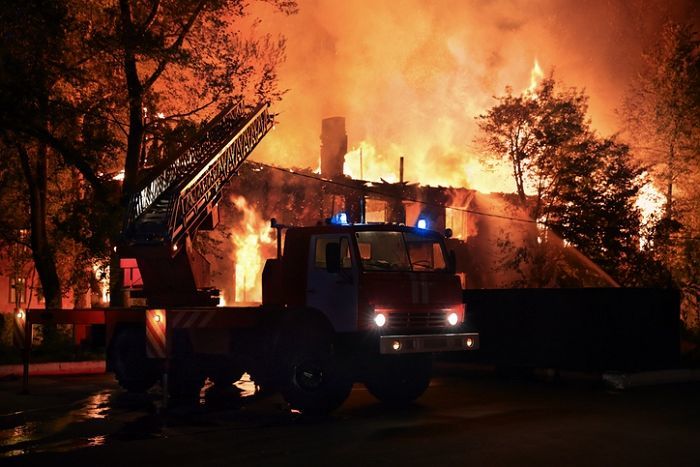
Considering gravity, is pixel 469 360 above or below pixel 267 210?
below

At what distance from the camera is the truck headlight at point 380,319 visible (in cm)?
1281

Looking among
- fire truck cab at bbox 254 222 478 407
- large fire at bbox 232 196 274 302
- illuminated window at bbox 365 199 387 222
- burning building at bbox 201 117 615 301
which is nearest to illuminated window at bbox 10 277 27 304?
burning building at bbox 201 117 615 301

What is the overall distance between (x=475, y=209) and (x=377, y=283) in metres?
42.0

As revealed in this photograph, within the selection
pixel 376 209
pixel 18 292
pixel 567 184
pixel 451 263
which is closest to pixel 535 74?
pixel 376 209

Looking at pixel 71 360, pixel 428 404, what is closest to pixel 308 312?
pixel 428 404

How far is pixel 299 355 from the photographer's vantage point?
13.2 meters

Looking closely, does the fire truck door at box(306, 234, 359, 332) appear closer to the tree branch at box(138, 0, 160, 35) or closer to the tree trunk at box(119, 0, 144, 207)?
the tree trunk at box(119, 0, 144, 207)

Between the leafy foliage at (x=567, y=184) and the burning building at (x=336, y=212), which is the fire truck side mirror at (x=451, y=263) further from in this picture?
the burning building at (x=336, y=212)

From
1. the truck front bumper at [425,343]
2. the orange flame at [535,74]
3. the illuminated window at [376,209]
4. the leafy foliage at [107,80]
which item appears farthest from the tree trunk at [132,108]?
the orange flame at [535,74]

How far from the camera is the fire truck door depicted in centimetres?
1296

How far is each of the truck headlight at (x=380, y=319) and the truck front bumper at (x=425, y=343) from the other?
26cm

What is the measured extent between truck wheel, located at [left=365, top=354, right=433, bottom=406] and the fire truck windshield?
1506mm

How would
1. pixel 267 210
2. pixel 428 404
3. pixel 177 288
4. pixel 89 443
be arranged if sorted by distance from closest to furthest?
pixel 89 443, pixel 428 404, pixel 177 288, pixel 267 210

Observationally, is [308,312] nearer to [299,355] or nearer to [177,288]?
[299,355]
